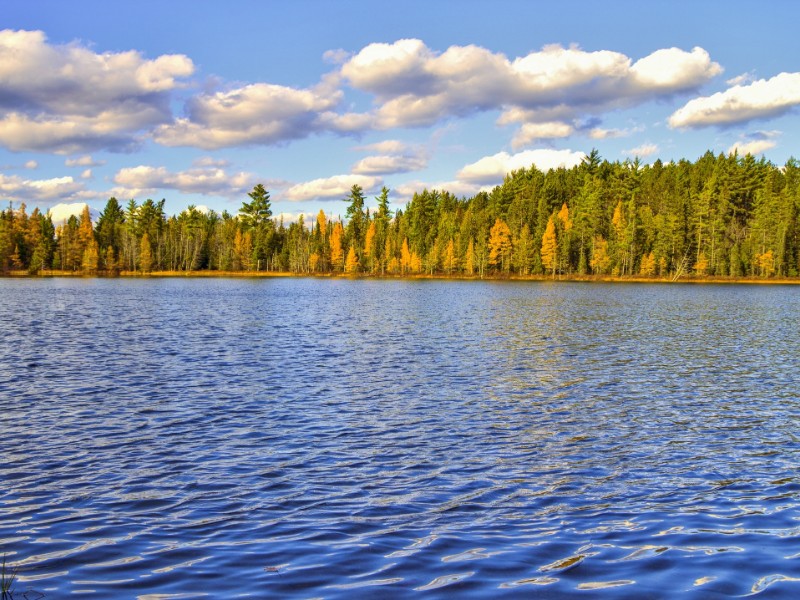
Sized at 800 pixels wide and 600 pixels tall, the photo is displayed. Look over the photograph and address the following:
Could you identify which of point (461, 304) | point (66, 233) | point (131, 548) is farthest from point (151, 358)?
point (66, 233)

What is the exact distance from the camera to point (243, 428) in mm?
18250

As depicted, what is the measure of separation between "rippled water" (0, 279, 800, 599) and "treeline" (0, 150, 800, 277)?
130 m

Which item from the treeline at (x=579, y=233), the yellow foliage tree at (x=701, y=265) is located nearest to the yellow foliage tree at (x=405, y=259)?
the treeline at (x=579, y=233)

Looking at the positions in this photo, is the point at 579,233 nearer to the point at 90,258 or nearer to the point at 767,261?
the point at 767,261

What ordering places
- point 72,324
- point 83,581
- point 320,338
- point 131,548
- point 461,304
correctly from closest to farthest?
1. point 83,581
2. point 131,548
3. point 320,338
4. point 72,324
5. point 461,304

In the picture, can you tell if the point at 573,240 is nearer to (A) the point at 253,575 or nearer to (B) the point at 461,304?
(B) the point at 461,304

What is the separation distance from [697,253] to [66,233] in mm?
153934

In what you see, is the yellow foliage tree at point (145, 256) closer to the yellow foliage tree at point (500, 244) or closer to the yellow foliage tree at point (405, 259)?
the yellow foliage tree at point (405, 259)

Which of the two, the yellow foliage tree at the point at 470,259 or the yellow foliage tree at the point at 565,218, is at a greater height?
the yellow foliage tree at the point at 565,218

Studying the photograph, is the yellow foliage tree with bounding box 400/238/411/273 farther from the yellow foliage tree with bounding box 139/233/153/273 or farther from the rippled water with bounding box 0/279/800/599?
the rippled water with bounding box 0/279/800/599

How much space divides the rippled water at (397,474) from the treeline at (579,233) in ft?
425

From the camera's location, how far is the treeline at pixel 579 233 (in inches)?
6009

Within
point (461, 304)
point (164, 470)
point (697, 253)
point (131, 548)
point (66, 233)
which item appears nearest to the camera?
point (131, 548)

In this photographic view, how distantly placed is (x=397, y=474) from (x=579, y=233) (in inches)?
6109
